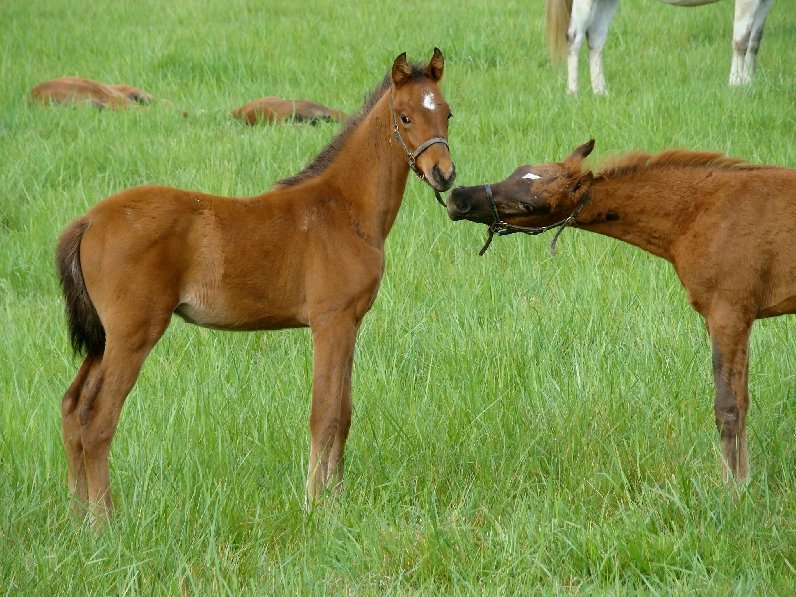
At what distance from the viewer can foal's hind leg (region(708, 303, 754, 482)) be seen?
4180 mm

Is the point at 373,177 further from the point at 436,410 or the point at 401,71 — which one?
the point at 436,410

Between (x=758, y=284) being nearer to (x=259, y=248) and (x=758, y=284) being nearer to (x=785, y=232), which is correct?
(x=785, y=232)

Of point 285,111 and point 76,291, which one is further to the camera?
point 285,111

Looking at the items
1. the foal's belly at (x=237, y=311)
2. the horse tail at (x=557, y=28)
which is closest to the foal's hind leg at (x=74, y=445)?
the foal's belly at (x=237, y=311)

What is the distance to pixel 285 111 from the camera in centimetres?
1029

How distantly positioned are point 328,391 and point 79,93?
7429 mm

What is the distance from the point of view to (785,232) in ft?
13.8

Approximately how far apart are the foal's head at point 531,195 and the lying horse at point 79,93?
729 cm

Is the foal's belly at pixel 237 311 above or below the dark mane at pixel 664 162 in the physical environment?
below

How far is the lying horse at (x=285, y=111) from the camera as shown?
1023 centimetres

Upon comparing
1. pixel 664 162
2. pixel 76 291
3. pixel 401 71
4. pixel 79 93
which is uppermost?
pixel 401 71

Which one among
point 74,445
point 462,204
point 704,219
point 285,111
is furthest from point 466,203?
point 285,111

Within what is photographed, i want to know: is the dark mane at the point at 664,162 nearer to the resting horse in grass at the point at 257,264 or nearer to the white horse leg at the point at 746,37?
the resting horse in grass at the point at 257,264

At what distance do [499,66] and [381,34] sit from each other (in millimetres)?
1536
